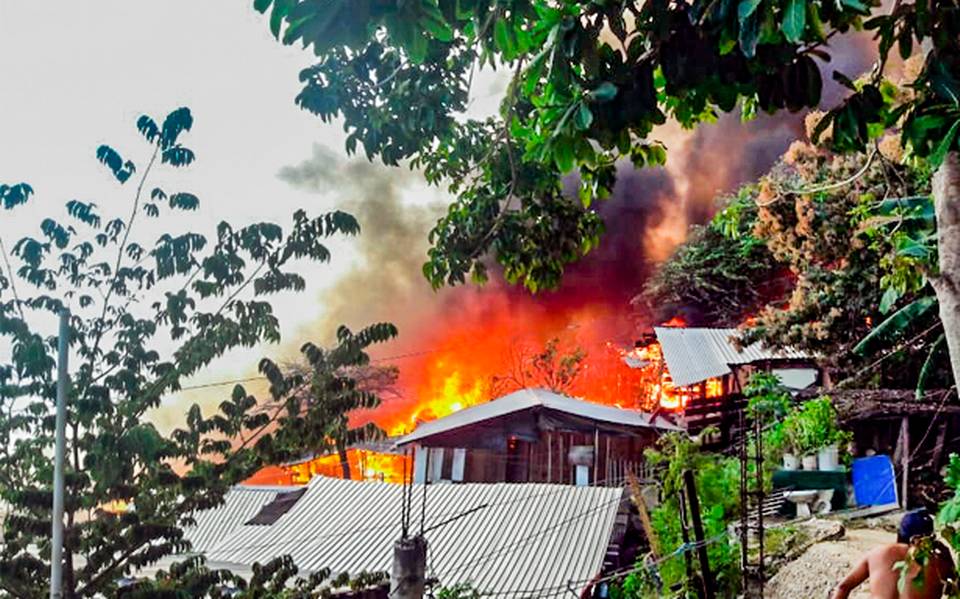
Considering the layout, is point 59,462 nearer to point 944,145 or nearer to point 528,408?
point 944,145

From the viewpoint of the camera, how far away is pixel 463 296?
43.8 meters

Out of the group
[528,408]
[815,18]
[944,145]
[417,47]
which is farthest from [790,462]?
[417,47]

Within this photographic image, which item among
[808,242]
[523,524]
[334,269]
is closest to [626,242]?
[334,269]

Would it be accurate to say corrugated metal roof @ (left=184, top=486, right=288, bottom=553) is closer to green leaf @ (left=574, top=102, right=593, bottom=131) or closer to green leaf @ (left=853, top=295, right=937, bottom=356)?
green leaf @ (left=853, top=295, right=937, bottom=356)

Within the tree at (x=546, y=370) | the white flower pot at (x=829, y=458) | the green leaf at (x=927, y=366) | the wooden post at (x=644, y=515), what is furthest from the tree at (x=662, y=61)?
the tree at (x=546, y=370)

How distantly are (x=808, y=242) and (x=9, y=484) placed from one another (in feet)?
49.9

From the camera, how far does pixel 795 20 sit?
224 centimetres

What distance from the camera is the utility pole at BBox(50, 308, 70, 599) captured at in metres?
4.94

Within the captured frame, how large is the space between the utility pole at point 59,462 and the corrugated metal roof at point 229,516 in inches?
410

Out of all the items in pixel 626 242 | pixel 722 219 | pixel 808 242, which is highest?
pixel 626 242

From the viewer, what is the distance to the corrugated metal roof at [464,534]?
1116cm

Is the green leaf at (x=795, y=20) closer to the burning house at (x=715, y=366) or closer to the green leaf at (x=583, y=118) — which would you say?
the green leaf at (x=583, y=118)

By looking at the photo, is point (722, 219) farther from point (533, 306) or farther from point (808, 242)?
point (533, 306)

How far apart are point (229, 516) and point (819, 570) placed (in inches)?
548
